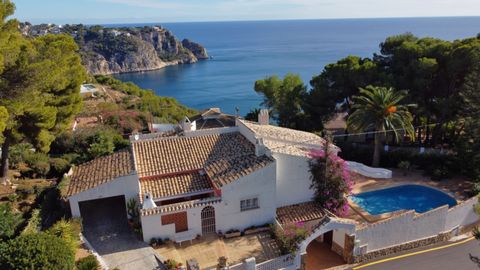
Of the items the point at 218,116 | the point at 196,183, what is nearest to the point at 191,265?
the point at 196,183

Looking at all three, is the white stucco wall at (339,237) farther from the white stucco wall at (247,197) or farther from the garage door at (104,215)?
the garage door at (104,215)

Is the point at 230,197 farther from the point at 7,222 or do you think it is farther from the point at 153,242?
the point at 7,222

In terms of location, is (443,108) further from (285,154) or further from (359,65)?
(285,154)

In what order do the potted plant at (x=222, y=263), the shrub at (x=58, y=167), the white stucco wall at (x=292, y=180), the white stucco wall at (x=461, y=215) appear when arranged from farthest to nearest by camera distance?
the shrub at (x=58, y=167) → the white stucco wall at (x=461, y=215) → the white stucco wall at (x=292, y=180) → the potted plant at (x=222, y=263)

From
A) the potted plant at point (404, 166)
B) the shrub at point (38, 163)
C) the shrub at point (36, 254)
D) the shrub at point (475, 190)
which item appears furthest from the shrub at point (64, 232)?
the shrub at point (475, 190)

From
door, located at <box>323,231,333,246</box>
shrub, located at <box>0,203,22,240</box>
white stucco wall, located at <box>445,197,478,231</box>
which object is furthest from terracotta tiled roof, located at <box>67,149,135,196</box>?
white stucco wall, located at <box>445,197,478,231</box>
